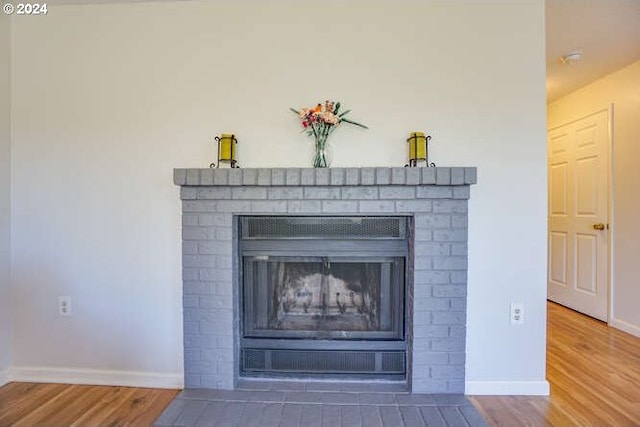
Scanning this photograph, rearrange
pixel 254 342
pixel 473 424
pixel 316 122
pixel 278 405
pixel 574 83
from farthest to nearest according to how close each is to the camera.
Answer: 1. pixel 574 83
2. pixel 254 342
3. pixel 316 122
4. pixel 278 405
5. pixel 473 424

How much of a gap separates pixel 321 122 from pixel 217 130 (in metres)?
0.62

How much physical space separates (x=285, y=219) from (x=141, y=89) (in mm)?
1156

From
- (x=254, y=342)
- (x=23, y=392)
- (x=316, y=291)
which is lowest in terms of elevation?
(x=23, y=392)

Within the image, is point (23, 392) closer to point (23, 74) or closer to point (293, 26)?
point (23, 74)

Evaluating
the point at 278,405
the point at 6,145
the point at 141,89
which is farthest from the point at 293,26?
the point at 278,405

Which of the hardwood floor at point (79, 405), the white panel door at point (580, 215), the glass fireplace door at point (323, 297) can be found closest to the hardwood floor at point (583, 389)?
the white panel door at point (580, 215)

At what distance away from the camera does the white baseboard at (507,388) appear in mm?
1853

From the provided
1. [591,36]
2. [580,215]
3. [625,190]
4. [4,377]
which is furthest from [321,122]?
[580,215]

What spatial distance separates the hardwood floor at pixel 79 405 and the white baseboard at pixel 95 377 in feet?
0.11

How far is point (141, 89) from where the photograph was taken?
6.36 ft

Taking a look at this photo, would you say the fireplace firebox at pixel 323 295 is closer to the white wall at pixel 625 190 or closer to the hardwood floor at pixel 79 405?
the hardwood floor at pixel 79 405

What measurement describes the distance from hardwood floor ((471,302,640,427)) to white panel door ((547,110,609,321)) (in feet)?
1.86

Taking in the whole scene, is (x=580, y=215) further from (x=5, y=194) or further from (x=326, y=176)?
(x=5, y=194)

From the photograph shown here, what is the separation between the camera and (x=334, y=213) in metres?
1.80
